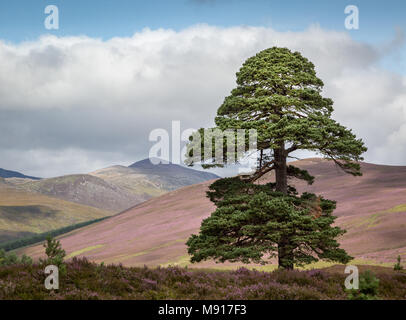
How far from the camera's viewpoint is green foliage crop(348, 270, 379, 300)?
34.8ft

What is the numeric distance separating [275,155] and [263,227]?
497 centimetres

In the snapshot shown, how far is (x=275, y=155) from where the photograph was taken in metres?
22.2

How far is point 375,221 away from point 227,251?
147ft

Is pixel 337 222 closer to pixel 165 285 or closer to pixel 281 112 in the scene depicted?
pixel 281 112

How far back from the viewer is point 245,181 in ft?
72.9

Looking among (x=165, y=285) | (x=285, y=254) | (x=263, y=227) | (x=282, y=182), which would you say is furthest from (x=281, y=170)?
(x=165, y=285)

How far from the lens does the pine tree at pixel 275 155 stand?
19.1 meters

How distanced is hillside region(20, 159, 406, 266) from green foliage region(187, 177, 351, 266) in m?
6.79

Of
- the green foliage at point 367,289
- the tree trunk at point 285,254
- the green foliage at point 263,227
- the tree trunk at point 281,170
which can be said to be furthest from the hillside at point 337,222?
the green foliage at point 367,289

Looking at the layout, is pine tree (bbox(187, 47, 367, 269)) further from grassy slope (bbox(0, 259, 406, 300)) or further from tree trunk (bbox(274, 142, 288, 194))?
grassy slope (bbox(0, 259, 406, 300))

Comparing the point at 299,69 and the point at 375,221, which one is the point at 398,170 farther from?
the point at 299,69

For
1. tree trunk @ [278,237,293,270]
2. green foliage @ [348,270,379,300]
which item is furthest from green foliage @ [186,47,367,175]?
green foliage @ [348,270,379,300]
